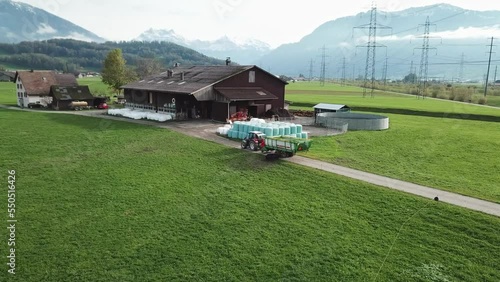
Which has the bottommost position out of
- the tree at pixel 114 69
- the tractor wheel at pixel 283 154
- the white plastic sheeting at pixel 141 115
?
the tractor wheel at pixel 283 154

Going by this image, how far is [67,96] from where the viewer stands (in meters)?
57.7

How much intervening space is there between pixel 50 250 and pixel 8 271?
1.60 metres

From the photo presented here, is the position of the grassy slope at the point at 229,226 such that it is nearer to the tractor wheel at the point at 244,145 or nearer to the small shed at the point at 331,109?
the tractor wheel at the point at 244,145

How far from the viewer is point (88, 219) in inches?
692

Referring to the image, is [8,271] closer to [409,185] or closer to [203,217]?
[203,217]

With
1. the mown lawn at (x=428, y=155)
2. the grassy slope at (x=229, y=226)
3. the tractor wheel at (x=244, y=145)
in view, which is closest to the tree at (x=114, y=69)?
the grassy slope at (x=229, y=226)

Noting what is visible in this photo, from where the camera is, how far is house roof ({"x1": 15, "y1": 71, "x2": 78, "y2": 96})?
58.8 meters

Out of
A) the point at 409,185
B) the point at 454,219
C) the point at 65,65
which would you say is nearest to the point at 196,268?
the point at 454,219

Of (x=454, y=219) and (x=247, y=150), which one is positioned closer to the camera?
(x=454, y=219)

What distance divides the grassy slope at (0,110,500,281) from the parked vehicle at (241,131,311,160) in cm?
151

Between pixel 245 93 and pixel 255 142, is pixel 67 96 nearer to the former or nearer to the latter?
pixel 245 93

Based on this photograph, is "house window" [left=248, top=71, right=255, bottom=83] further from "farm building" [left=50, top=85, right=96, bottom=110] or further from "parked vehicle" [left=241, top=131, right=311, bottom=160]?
"farm building" [left=50, top=85, right=96, bottom=110]

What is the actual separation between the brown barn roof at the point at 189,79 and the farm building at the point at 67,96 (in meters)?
8.04

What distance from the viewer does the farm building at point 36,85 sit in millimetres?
58281
